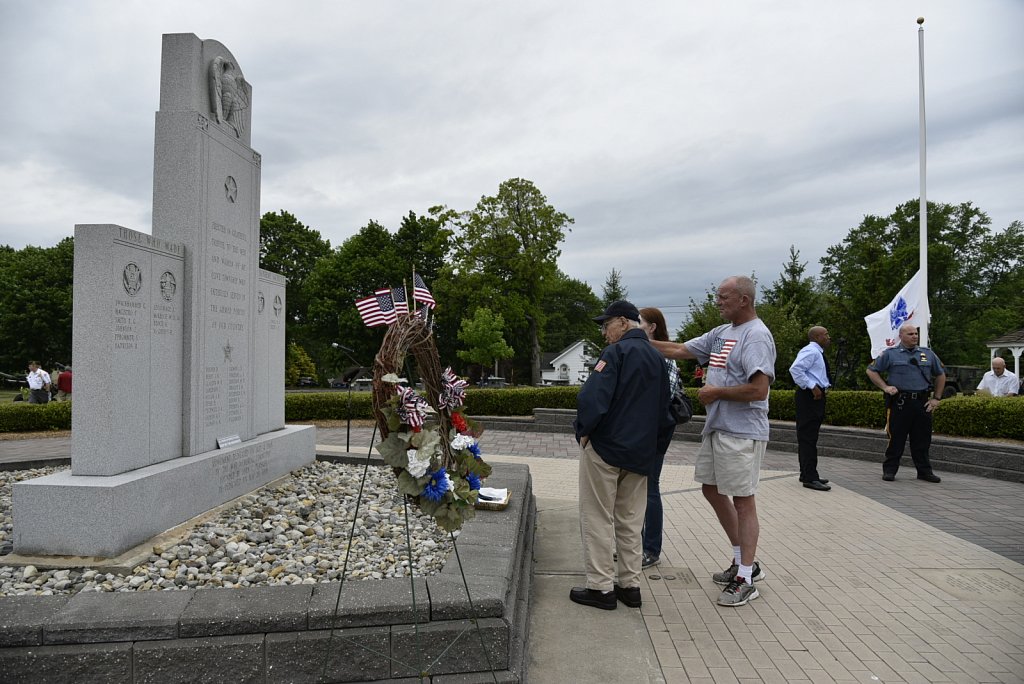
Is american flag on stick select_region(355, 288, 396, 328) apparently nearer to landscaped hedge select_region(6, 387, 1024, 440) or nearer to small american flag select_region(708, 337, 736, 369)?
landscaped hedge select_region(6, 387, 1024, 440)

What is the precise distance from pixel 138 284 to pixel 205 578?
2.14 meters

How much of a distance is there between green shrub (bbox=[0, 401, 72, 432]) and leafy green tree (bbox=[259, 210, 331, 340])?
100ft

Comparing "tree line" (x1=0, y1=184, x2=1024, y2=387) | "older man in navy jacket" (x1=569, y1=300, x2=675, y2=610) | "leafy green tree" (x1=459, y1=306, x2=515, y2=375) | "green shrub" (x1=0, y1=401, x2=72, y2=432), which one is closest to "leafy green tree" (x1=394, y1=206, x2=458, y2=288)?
"tree line" (x1=0, y1=184, x2=1024, y2=387)

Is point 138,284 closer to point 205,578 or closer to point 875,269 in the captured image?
point 205,578

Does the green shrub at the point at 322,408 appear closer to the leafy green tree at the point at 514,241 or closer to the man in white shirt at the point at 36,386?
the man in white shirt at the point at 36,386

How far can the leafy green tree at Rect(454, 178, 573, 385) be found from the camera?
115 feet

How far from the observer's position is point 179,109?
5.04 metres

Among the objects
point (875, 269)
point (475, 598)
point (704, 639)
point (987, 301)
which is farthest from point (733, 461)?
point (987, 301)

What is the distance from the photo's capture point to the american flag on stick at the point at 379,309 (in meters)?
3.09

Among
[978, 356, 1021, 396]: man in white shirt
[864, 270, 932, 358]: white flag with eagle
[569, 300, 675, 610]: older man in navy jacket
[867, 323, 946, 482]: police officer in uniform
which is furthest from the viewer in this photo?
[978, 356, 1021, 396]: man in white shirt

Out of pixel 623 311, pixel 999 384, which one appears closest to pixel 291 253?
pixel 999 384

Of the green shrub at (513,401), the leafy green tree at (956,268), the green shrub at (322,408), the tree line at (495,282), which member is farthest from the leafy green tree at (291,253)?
the leafy green tree at (956,268)

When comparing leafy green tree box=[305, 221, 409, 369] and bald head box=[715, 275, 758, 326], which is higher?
leafy green tree box=[305, 221, 409, 369]

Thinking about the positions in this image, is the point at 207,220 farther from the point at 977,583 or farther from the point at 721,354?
the point at 977,583
